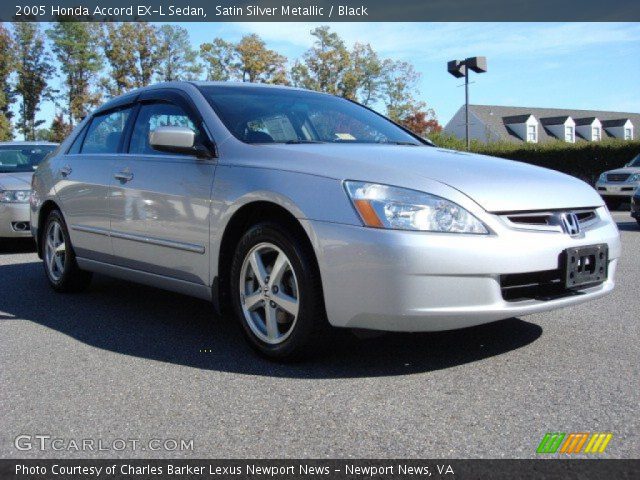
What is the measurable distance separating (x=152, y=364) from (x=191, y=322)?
3.35 feet

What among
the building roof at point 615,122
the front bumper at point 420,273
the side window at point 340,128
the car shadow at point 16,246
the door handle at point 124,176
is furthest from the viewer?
the building roof at point 615,122

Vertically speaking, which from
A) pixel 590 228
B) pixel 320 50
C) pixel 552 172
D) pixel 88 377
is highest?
pixel 320 50

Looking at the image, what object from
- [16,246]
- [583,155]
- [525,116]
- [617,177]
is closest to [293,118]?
[16,246]

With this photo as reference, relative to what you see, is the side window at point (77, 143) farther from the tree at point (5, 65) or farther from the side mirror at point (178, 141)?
the tree at point (5, 65)

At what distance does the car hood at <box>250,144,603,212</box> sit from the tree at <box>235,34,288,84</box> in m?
44.4

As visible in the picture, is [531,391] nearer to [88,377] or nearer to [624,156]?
[88,377]

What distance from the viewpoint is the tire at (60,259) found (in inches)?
226

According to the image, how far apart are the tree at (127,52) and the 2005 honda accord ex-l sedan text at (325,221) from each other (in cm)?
4304

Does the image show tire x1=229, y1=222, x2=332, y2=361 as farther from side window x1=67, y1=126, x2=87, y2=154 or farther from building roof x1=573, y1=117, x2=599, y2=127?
building roof x1=573, y1=117, x2=599, y2=127

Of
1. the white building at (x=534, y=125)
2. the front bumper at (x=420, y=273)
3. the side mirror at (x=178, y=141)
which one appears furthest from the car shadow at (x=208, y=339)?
the white building at (x=534, y=125)

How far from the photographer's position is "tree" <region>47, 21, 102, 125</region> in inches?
1735

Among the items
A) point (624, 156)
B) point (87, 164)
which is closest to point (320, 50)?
point (624, 156)

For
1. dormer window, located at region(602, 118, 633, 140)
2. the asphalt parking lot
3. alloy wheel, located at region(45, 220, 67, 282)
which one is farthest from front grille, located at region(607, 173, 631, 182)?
dormer window, located at region(602, 118, 633, 140)

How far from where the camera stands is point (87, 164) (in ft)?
17.8
